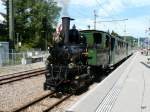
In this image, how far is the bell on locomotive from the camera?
46.7ft

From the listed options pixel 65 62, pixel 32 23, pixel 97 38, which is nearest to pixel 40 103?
pixel 65 62

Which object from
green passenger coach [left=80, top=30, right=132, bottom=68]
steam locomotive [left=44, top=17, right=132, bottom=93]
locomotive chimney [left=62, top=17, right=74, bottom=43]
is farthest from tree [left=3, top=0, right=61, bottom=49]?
locomotive chimney [left=62, top=17, right=74, bottom=43]

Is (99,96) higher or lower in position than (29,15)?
lower

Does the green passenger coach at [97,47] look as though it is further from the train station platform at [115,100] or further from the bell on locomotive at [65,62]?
the bell on locomotive at [65,62]

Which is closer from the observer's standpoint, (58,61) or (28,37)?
(58,61)

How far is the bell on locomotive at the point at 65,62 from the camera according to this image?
46.7 feet

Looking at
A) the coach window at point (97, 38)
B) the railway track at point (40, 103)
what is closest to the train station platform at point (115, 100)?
the railway track at point (40, 103)

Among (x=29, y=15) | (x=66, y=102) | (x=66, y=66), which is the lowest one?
(x=66, y=102)

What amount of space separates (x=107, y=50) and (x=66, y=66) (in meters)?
7.33

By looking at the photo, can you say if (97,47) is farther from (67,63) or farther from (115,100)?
(115,100)

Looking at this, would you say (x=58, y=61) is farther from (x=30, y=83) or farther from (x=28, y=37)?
(x=28, y=37)

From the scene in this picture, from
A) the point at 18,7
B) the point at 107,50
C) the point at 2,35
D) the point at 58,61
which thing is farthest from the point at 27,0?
the point at 58,61

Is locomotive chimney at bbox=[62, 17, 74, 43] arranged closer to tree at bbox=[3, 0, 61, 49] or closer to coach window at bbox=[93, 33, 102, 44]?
coach window at bbox=[93, 33, 102, 44]

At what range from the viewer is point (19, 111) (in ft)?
34.8
